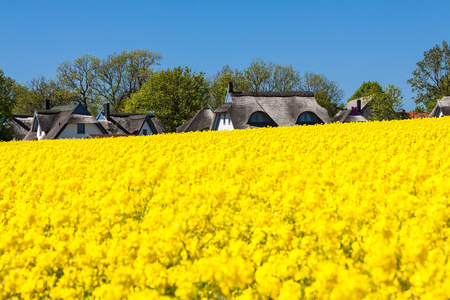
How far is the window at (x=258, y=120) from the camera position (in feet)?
172

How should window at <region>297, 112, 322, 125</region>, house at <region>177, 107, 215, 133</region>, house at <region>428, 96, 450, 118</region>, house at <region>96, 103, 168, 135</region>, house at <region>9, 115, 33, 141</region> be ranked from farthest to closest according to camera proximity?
house at <region>9, 115, 33, 141</region> < house at <region>96, 103, 168, 135</region> < house at <region>428, 96, 450, 118</region> < house at <region>177, 107, 215, 133</region> < window at <region>297, 112, 322, 125</region>

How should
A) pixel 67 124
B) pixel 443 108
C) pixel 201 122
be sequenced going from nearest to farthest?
pixel 201 122 → pixel 443 108 → pixel 67 124

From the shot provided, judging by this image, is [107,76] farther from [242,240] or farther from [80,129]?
[242,240]

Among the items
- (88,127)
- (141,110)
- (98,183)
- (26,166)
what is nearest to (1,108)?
(88,127)

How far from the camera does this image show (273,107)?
53.6m

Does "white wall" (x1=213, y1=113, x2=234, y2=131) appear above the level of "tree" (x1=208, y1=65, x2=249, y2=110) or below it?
below

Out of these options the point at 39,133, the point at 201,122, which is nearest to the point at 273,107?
the point at 201,122

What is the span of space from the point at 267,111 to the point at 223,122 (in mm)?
5962

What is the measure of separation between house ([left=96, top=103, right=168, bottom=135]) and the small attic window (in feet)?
61.9

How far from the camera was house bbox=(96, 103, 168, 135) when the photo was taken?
220 feet

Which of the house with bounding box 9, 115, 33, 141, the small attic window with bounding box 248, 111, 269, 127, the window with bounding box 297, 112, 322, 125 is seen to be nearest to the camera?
the small attic window with bounding box 248, 111, 269, 127

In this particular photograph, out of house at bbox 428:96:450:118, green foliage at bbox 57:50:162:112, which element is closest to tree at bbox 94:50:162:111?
green foliage at bbox 57:50:162:112

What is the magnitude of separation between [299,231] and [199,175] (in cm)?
459

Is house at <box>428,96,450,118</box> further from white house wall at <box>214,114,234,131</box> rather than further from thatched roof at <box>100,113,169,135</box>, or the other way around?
thatched roof at <box>100,113,169,135</box>
